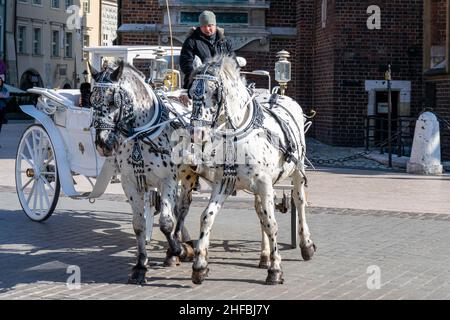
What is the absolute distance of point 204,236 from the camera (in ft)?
26.1

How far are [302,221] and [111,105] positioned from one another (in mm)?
2524

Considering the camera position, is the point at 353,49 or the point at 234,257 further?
the point at 353,49

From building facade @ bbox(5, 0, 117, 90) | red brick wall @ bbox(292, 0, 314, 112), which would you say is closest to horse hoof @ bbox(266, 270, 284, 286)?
red brick wall @ bbox(292, 0, 314, 112)

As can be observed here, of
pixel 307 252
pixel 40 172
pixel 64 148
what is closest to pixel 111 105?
pixel 307 252

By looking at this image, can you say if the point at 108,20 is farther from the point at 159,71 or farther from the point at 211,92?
the point at 211,92

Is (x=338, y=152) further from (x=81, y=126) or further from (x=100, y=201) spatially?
(x=81, y=126)

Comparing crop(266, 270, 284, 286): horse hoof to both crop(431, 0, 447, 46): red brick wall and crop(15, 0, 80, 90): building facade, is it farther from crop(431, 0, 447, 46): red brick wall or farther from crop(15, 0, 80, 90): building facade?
crop(15, 0, 80, 90): building facade

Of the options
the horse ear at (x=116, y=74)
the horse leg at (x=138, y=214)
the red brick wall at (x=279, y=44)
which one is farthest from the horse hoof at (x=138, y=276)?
the red brick wall at (x=279, y=44)

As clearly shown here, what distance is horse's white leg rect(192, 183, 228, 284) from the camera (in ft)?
26.1

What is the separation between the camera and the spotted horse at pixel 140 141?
8250 millimetres

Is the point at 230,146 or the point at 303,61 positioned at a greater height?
the point at 303,61

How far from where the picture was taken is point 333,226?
1181 centimetres
